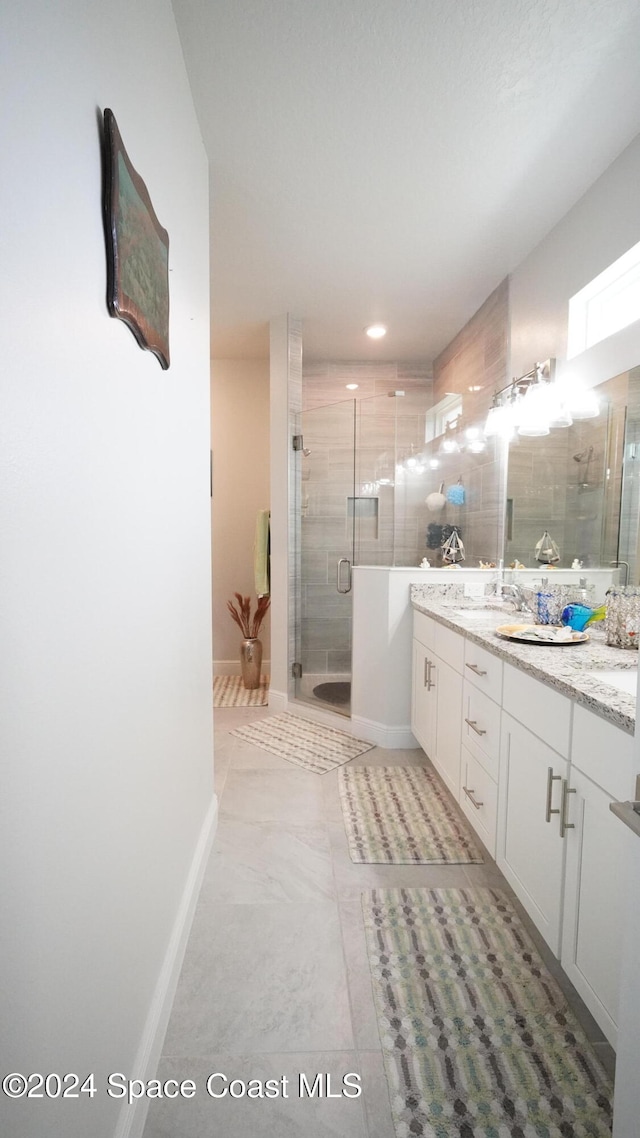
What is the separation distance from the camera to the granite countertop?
3.41ft

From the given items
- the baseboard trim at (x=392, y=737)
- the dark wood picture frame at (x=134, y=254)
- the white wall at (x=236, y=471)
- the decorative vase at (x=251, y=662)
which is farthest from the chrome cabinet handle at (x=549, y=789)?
the white wall at (x=236, y=471)

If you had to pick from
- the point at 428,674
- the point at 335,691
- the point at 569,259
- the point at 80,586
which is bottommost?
the point at 335,691

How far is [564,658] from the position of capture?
4.75 feet

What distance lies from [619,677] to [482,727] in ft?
1.71

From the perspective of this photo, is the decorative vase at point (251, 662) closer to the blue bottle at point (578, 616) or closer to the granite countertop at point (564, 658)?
the granite countertop at point (564, 658)

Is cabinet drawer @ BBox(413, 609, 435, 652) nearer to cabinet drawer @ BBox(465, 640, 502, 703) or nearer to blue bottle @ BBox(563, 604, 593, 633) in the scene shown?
cabinet drawer @ BBox(465, 640, 502, 703)

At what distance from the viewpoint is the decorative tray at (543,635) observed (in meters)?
1.67

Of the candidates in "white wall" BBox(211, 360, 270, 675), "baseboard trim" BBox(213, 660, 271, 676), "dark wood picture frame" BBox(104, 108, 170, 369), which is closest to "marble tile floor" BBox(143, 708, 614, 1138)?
"dark wood picture frame" BBox(104, 108, 170, 369)

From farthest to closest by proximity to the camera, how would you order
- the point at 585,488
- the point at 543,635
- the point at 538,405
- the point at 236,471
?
the point at 236,471
the point at 538,405
the point at 585,488
the point at 543,635

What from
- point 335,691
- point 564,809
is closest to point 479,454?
point 335,691

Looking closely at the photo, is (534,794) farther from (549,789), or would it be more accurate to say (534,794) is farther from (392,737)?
(392,737)

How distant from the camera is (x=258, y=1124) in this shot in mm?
1007

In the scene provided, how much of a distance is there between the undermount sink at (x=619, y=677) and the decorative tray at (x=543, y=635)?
0.94ft

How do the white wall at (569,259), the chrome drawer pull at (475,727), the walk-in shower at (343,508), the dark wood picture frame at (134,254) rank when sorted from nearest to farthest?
the dark wood picture frame at (134,254)
the chrome drawer pull at (475,727)
the white wall at (569,259)
the walk-in shower at (343,508)
